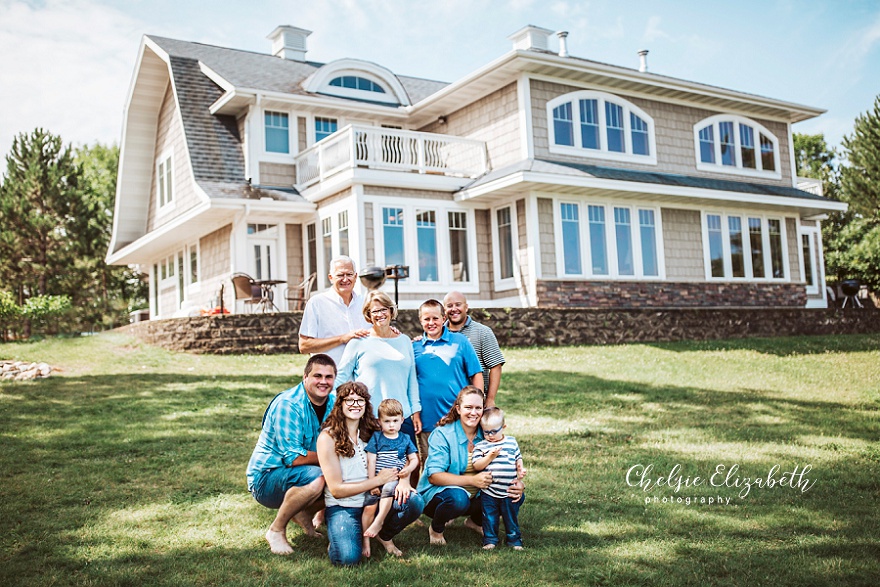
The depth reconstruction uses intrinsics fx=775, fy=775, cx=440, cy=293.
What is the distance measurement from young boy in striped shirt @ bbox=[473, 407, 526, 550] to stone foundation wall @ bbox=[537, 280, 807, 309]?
1085 cm

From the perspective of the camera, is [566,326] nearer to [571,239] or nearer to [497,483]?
[571,239]

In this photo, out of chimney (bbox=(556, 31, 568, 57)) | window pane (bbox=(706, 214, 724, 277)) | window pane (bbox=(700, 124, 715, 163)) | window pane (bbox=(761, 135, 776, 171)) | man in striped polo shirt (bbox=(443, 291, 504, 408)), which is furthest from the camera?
window pane (bbox=(761, 135, 776, 171))

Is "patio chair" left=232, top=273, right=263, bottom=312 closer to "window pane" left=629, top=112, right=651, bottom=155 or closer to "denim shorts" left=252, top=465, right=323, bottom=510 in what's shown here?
"window pane" left=629, top=112, right=651, bottom=155

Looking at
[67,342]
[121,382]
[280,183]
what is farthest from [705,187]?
[67,342]

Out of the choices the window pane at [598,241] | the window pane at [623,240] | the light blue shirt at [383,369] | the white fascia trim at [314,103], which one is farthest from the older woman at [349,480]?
the white fascia trim at [314,103]

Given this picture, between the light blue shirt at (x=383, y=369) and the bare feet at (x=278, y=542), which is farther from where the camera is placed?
the light blue shirt at (x=383, y=369)

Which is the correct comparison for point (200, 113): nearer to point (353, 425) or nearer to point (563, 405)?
point (563, 405)

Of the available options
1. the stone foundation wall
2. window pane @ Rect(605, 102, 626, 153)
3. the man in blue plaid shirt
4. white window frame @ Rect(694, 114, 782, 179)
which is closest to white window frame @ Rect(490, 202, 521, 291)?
the stone foundation wall

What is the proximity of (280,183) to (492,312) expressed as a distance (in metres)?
6.28

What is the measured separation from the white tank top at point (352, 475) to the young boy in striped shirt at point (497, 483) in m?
0.70

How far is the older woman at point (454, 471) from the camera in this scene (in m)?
4.68

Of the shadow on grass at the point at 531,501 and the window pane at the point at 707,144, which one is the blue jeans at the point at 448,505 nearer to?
the shadow on grass at the point at 531,501

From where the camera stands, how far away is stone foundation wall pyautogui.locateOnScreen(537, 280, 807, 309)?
1583 cm

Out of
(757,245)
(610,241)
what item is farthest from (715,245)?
(610,241)
